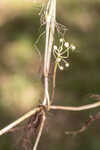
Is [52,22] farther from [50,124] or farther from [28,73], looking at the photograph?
[28,73]

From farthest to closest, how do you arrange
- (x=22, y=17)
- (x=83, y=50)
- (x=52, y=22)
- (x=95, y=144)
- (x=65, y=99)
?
(x=22, y=17) < (x=83, y=50) < (x=65, y=99) < (x=95, y=144) < (x=52, y=22)

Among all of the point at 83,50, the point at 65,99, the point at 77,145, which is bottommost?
the point at 77,145

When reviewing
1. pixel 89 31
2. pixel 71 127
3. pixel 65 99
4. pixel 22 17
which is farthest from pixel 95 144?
pixel 22 17

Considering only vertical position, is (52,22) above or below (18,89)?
above

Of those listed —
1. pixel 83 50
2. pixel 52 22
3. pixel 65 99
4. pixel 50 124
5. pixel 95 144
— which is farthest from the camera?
pixel 83 50

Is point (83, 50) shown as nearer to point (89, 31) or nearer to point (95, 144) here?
point (89, 31)

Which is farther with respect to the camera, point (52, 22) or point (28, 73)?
point (28, 73)
